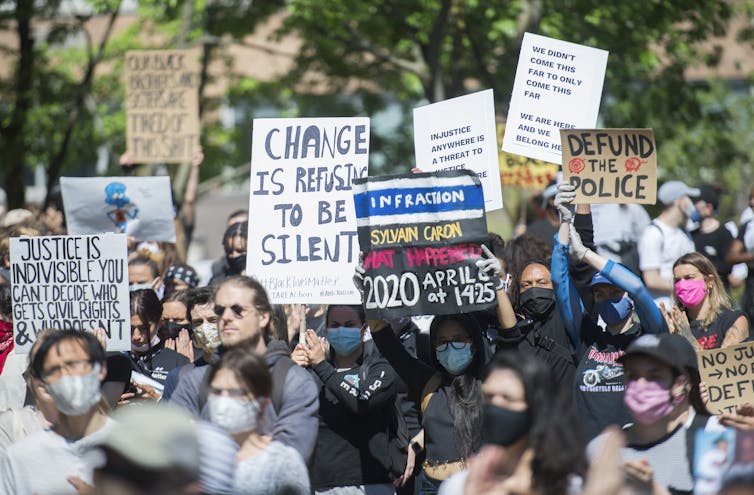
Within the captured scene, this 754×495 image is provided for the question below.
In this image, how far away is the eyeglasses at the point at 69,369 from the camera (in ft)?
17.9

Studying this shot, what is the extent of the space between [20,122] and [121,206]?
229 inches

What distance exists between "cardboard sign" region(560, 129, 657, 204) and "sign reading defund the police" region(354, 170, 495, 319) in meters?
0.88

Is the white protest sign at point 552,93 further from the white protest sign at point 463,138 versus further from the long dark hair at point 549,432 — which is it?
the long dark hair at point 549,432

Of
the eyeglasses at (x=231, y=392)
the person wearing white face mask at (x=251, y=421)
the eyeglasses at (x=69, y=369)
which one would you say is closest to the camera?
the person wearing white face mask at (x=251, y=421)

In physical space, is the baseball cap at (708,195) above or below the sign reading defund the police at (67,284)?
above

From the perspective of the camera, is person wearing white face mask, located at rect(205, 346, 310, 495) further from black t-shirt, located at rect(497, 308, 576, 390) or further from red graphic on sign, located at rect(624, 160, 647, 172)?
red graphic on sign, located at rect(624, 160, 647, 172)

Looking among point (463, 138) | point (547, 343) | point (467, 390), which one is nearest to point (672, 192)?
point (463, 138)

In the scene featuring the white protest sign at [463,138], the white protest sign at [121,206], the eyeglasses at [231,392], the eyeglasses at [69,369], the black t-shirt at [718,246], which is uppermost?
the white protest sign at [463,138]

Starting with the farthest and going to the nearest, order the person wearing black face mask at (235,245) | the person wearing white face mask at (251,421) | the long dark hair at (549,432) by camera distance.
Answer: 1. the person wearing black face mask at (235,245)
2. the person wearing white face mask at (251,421)
3. the long dark hair at (549,432)

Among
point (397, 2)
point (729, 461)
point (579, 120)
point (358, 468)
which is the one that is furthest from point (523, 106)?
point (397, 2)

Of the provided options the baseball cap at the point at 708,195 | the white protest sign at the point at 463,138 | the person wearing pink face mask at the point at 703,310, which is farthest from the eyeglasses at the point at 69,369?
the baseball cap at the point at 708,195

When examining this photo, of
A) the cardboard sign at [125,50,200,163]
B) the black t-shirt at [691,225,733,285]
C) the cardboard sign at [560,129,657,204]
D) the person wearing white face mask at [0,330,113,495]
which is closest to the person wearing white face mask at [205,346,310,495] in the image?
the person wearing white face mask at [0,330,113,495]

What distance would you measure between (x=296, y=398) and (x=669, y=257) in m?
5.72

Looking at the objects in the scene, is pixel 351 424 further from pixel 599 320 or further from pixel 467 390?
pixel 599 320
